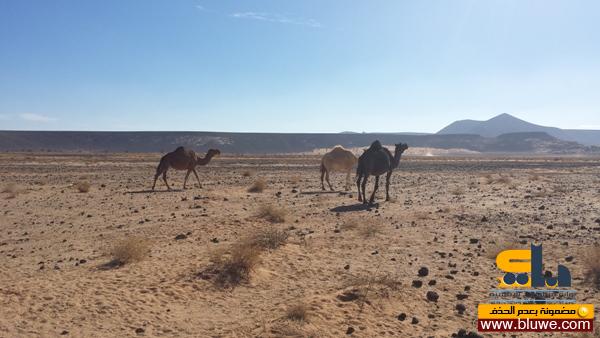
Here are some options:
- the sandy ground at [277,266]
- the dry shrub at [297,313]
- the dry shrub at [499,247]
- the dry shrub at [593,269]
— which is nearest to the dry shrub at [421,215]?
the sandy ground at [277,266]

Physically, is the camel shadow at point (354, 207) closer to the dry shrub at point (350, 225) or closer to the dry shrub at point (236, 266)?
the dry shrub at point (350, 225)

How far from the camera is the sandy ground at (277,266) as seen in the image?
6.25 m

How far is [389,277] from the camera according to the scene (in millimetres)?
7867

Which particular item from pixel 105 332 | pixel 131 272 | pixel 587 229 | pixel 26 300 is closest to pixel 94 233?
pixel 131 272

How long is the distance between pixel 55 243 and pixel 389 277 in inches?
305

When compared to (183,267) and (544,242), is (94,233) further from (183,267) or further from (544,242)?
(544,242)

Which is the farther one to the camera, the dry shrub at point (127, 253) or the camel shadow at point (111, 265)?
the dry shrub at point (127, 253)

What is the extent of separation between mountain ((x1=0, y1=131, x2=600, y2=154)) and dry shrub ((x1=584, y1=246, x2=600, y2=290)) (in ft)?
347

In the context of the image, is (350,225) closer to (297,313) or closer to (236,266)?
(236,266)

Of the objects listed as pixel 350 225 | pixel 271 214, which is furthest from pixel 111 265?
pixel 350 225

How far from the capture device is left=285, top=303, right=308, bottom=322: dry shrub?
615cm

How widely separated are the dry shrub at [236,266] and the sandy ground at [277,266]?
19 centimetres

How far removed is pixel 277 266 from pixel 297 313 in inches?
101

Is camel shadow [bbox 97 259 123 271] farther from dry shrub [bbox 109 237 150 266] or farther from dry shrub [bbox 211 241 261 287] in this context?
dry shrub [bbox 211 241 261 287]
